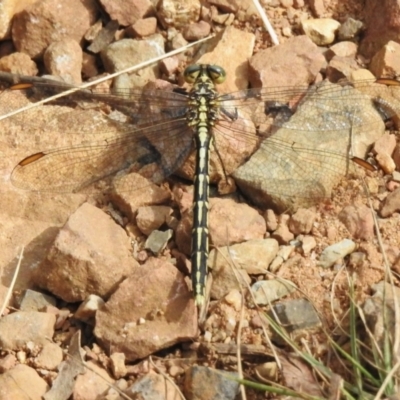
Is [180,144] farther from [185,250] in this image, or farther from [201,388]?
[201,388]

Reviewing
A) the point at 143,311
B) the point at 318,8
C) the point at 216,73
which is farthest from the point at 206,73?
the point at 143,311

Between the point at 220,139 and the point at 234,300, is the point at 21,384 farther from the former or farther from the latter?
the point at 220,139

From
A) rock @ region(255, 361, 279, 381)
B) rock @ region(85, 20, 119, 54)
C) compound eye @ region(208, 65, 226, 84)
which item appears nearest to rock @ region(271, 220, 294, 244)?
rock @ region(255, 361, 279, 381)

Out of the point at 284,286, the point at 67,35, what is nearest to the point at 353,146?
the point at 284,286

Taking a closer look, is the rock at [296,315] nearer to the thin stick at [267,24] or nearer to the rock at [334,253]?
the rock at [334,253]

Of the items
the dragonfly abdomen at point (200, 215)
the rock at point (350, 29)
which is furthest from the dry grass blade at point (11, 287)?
the rock at point (350, 29)

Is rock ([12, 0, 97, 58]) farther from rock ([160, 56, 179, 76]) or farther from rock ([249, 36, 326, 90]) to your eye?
rock ([249, 36, 326, 90])
